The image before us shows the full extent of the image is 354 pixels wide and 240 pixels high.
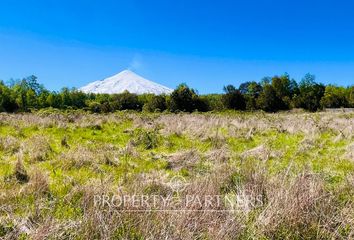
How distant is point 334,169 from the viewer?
757 cm

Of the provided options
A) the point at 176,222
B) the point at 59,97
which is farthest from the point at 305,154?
the point at 59,97

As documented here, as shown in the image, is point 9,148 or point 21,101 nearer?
point 9,148

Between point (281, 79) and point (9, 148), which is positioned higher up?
point (281, 79)

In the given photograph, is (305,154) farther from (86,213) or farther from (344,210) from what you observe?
(86,213)

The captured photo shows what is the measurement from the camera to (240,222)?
11.4ft

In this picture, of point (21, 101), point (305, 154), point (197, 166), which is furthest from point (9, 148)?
point (21, 101)

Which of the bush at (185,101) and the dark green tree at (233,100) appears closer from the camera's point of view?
the bush at (185,101)

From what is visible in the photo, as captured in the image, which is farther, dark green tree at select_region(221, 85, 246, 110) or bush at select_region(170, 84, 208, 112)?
dark green tree at select_region(221, 85, 246, 110)

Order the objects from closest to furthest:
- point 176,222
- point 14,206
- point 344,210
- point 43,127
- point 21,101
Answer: point 176,222 < point 344,210 < point 14,206 < point 43,127 < point 21,101

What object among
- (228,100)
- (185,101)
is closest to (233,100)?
(228,100)

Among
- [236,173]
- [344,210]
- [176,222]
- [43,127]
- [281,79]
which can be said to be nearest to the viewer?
[176,222]

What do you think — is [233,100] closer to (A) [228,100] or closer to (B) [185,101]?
(A) [228,100]

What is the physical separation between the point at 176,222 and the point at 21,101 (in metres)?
82.6

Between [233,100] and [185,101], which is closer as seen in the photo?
[185,101]
